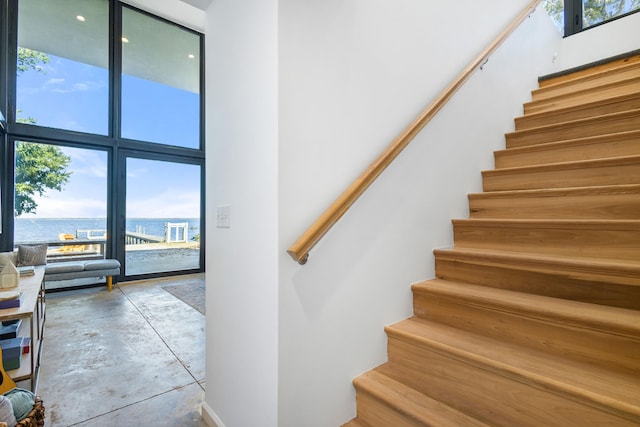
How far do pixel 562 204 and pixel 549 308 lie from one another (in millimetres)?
845

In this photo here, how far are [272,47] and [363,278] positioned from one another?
3.61 feet

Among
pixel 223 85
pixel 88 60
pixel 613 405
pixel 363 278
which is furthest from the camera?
pixel 88 60

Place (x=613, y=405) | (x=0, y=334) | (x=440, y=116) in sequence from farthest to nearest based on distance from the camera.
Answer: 1. (x=0, y=334)
2. (x=440, y=116)
3. (x=613, y=405)

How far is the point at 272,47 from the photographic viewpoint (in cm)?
118

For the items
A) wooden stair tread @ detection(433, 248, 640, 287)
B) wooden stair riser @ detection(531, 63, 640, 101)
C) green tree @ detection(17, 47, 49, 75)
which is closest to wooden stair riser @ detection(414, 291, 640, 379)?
wooden stair tread @ detection(433, 248, 640, 287)

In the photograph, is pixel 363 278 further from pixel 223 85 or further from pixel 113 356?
pixel 113 356

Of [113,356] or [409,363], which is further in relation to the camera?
[113,356]

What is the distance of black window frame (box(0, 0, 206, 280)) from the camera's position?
410 centimetres

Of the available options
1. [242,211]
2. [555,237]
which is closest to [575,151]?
[555,237]

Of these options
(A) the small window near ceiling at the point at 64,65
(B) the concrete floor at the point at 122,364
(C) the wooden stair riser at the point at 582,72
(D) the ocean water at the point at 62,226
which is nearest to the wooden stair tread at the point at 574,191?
(C) the wooden stair riser at the point at 582,72

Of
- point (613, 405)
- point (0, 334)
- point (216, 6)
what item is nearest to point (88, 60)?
point (0, 334)

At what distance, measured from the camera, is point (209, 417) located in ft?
5.32

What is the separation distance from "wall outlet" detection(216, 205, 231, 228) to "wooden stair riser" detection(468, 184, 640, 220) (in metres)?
1.76

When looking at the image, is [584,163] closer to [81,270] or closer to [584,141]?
[584,141]
